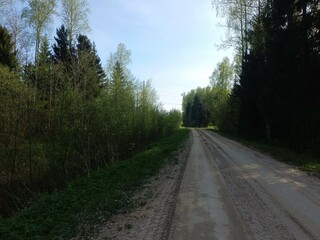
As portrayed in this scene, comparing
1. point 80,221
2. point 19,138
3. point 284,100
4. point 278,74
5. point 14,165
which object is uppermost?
A: point 278,74

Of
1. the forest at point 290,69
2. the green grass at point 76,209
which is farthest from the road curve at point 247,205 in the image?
the forest at point 290,69

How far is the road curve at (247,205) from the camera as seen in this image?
5.95 metres

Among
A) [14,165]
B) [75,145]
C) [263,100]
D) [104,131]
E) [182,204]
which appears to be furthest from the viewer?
[263,100]

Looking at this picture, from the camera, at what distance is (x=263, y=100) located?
24969 millimetres

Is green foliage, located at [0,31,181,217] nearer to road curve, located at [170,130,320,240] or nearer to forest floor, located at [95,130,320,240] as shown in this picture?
forest floor, located at [95,130,320,240]

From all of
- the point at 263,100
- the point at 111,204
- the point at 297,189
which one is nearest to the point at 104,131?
the point at 111,204

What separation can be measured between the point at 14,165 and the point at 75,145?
101 inches

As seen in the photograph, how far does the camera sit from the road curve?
19.5 ft

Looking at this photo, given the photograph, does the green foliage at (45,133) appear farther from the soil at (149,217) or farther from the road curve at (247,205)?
the road curve at (247,205)

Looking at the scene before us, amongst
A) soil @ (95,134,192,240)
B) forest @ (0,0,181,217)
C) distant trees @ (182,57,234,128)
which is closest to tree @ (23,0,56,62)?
forest @ (0,0,181,217)

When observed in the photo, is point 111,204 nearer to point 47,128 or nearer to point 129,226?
point 129,226

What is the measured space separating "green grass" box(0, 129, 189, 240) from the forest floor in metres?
0.40

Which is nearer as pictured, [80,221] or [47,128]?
[80,221]

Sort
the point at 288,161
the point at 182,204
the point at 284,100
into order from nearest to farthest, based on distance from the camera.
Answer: the point at 182,204 → the point at 288,161 → the point at 284,100
